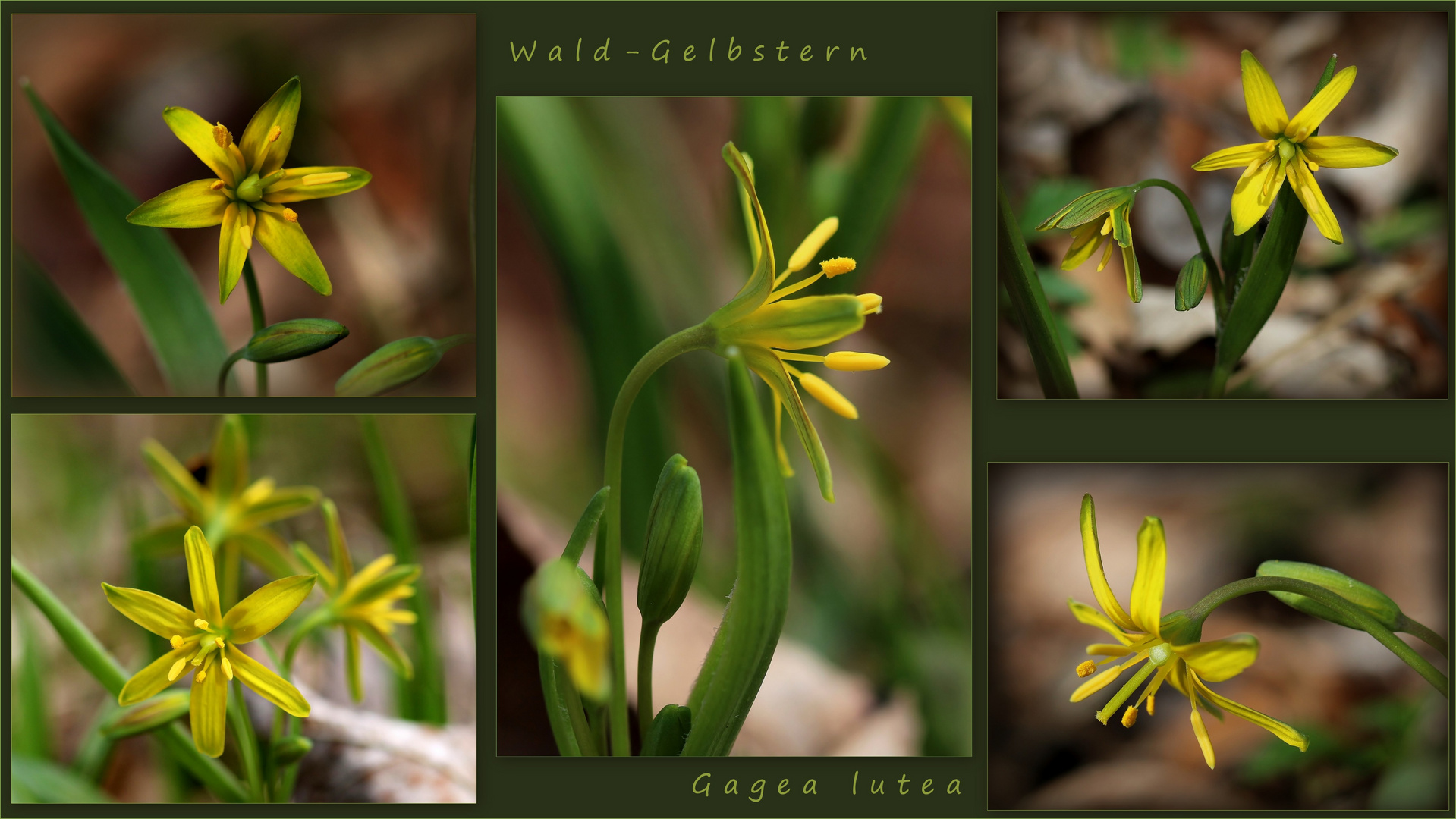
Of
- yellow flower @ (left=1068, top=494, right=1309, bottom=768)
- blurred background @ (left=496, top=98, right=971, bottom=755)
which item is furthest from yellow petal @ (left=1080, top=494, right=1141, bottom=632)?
blurred background @ (left=496, top=98, right=971, bottom=755)

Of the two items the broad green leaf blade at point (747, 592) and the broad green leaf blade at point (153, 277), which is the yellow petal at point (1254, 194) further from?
the broad green leaf blade at point (153, 277)

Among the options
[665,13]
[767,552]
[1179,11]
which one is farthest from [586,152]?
[1179,11]

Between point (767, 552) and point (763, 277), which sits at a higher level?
point (763, 277)

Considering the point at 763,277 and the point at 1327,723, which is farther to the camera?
the point at 1327,723

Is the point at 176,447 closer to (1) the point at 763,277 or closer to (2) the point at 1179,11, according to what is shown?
(1) the point at 763,277

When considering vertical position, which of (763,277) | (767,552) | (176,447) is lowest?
(767,552)

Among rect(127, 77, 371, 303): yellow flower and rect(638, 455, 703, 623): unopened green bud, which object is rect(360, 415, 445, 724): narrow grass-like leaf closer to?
rect(127, 77, 371, 303): yellow flower

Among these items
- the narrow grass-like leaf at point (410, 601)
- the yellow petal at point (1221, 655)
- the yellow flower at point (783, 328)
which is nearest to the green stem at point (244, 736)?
the narrow grass-like leaf at point (410, 601)
